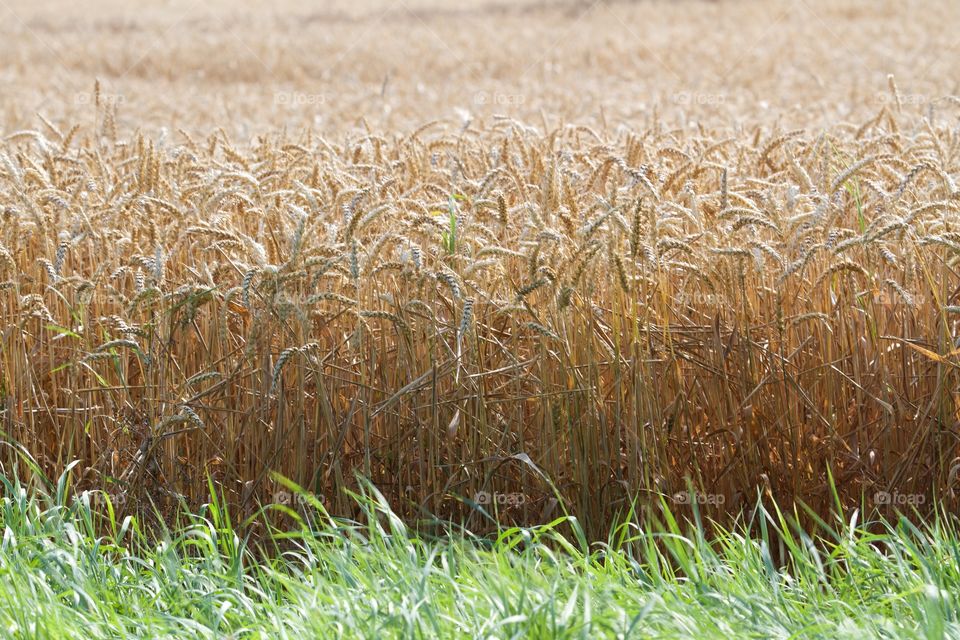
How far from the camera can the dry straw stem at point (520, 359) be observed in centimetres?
241

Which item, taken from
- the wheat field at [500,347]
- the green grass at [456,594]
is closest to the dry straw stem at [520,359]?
the wheat field at [500,347]

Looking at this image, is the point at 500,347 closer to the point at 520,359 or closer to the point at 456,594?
the point at 520,359

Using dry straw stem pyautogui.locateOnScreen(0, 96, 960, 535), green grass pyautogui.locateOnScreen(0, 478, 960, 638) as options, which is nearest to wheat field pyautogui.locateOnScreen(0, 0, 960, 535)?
dry straw stem pyautogui.locateOnScreen(0, 96, 960, 535)

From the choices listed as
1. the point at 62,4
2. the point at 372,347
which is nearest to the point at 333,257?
the point at 372,347

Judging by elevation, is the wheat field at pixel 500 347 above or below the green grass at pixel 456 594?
above

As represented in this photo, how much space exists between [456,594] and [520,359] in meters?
0.66

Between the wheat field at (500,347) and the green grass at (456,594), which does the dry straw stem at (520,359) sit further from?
the green grass at (456,594)

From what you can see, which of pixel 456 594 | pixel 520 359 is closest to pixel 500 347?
pixel 520 359

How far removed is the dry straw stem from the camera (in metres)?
2.41

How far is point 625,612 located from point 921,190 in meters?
1.77

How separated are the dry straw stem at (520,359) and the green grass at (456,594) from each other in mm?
265

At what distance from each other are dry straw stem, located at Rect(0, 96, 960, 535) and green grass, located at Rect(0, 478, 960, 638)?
0.26 metres

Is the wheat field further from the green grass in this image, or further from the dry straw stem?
the green grass

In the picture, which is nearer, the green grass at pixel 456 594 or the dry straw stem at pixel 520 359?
the green grass at pixel 456 594
